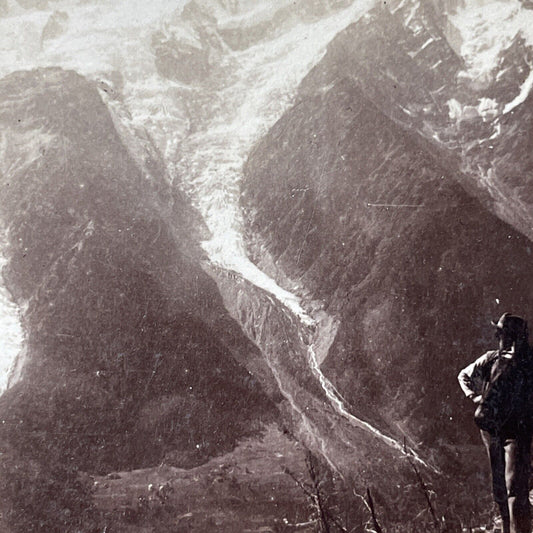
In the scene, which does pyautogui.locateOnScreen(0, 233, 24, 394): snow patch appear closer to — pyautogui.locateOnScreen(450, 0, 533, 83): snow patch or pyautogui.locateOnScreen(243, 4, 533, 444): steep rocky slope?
pyautogui.locateOnScreen(243, 4, 533, 444): steep rocky slope

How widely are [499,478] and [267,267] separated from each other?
3.31 meters

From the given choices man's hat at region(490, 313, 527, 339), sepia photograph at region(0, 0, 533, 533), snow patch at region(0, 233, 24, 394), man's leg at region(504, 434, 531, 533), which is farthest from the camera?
snow patch at region(0, 233, 24, 394)

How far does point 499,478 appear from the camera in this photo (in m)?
3.51

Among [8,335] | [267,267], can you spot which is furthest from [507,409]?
[8,335]

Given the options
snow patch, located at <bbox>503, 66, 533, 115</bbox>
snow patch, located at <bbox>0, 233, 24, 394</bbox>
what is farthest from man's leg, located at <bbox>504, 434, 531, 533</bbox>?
snow patch, located at <bbox>0, 233, 24, 394</bbox>

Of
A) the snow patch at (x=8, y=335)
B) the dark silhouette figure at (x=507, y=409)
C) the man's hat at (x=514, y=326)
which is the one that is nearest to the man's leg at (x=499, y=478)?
the dark silhouette figure at (x=507, y=409)

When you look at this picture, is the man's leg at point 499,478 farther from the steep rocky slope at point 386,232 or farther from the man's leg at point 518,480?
the steep rocky slope at point 386,232

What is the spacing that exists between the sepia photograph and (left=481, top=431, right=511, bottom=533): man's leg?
2 cm

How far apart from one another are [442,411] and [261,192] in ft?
11.2

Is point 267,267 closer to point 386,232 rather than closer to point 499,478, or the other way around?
point 386,232

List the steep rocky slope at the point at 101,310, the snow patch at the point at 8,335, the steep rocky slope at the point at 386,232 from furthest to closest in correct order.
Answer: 1. the snow patch at the point at 8,335
2. the steep rocky slope at the point at 101,310
3. the steep rocky slope at the point at 386,232

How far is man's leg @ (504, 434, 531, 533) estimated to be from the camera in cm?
343

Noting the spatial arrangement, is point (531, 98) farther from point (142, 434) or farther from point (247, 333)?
point (142, 434)

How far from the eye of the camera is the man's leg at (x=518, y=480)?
3.43 meters
